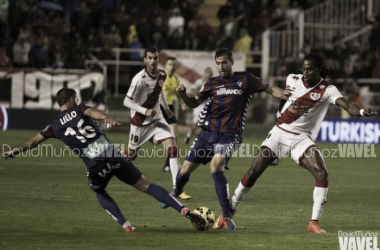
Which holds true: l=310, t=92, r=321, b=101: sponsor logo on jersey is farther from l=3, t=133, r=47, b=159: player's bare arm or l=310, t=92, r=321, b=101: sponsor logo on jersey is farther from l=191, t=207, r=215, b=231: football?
l=3, t=133, r=47, b=159: player's bare arm

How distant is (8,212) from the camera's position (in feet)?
45.2

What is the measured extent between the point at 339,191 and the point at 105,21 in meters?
16.4

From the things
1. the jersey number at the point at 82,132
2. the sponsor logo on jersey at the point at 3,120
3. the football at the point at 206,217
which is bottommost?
the sponsor logo on jersey at the point at 3,120

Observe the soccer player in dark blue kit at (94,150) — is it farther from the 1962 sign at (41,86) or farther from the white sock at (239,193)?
the 1962 sign at (41,86)

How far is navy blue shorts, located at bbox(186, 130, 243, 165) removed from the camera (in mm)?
13023

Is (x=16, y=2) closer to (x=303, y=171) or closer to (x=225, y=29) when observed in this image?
(x=225, y=29)

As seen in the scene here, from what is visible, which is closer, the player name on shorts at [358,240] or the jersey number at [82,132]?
the player name on shorts at [358,240]

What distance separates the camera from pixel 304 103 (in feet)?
41.3

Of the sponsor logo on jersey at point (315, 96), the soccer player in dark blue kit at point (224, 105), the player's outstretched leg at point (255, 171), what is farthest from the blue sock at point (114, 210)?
the sponsor logo on jersey at point (315, 96)

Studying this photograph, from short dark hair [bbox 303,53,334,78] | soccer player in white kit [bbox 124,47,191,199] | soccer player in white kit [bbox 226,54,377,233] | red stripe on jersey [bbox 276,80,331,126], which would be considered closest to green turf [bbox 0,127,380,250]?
soccer player in white kit [bbox 226,54,377,233]

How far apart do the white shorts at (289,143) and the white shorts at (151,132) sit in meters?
4.42

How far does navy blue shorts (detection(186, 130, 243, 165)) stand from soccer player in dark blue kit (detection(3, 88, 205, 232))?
1298 mm

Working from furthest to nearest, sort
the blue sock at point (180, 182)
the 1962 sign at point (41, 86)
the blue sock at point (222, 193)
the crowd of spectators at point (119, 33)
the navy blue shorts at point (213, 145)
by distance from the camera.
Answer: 1. the crowd of spectators at point (119, 33)
2. the 1962 sign at point (41, 86)
3. the blue sock at point (180, 182)
4. the navy blue shorts at point (213, 145)
5. the blue sock at point (222, 193)

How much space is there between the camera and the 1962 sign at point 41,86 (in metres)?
29.4
